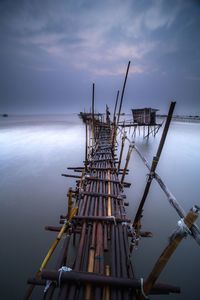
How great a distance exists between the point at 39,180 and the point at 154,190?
25.7 ft

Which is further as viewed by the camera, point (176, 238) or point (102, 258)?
point (102, 258)

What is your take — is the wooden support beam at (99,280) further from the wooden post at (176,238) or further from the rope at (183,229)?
the rope at (183,229)

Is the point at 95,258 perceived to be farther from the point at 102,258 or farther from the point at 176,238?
the point at 176,238

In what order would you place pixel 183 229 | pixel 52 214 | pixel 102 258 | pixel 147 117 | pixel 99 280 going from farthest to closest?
1. pixel 147 117
2. pixel 52 214
3. pixel 102 258
4. pixel 99 280
5. pixel 183 229

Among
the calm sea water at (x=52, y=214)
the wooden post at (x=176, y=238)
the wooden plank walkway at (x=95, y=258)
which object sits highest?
the wooden post at (x=176, y=238)

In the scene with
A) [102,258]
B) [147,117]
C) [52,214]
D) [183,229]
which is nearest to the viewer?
[183,229]

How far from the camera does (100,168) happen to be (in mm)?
7723

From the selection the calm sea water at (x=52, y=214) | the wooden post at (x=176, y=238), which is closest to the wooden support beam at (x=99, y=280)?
the wooden post at (x=176, y=238)

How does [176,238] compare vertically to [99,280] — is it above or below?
above

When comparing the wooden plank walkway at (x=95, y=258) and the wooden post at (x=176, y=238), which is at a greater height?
the wooden post at (x=176, y=238)

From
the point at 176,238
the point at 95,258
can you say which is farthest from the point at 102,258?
the point at 176,238

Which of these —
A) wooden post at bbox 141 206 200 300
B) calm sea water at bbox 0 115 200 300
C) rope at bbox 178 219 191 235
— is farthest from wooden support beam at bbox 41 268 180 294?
calm sea water at bbox 0 115 200 300

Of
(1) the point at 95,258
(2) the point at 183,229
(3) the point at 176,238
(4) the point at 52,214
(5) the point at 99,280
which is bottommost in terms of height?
(4) the point at 52,214

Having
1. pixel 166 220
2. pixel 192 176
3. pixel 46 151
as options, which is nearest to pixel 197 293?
pixel 166 220
